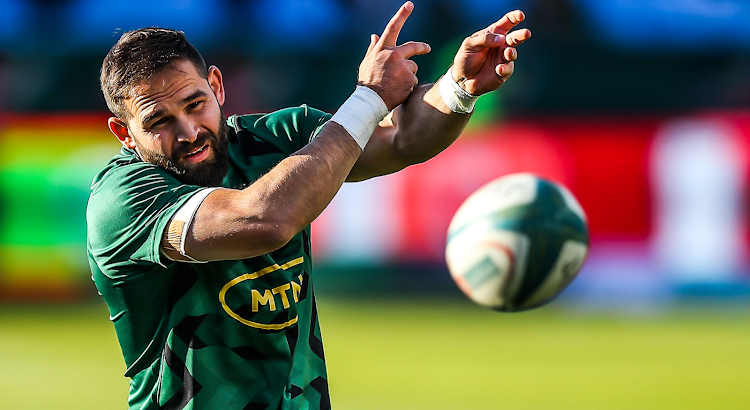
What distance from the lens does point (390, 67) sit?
3672 millimetres

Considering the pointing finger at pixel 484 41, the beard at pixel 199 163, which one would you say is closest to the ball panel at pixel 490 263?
the pointing finger at pixel 484 41

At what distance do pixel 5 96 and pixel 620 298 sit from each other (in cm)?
881

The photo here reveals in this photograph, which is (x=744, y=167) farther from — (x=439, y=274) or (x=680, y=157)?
(x=439, y=274)

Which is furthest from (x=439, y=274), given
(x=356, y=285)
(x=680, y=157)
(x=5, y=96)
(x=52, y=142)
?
(x=5, y=96)

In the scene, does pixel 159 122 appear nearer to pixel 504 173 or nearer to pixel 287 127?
pixel 287 127

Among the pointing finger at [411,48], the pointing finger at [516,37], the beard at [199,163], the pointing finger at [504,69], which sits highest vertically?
the pointing finger at [516,37]

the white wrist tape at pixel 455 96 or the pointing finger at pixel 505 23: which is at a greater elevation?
the pointing finger at pixel 505 23

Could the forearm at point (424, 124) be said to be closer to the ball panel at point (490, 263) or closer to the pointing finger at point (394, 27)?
the pointing finger at point (394, 27)

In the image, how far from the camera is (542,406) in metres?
7.38

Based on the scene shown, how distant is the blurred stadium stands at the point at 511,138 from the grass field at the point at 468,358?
59cm

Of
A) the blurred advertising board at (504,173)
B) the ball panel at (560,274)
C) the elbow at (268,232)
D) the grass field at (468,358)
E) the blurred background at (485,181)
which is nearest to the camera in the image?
the elbow at (268,232)

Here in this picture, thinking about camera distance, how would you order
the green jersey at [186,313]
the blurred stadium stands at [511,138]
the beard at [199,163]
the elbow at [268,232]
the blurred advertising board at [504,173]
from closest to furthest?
the elbow at [268,232], the green jersey at [186,313], the beard at [199,163], the blurred advertising board at [504,173], the blurred stadium stands at [511,138]

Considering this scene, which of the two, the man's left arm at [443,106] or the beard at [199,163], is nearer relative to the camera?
the beard at [199,163]

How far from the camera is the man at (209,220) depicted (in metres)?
3.28
